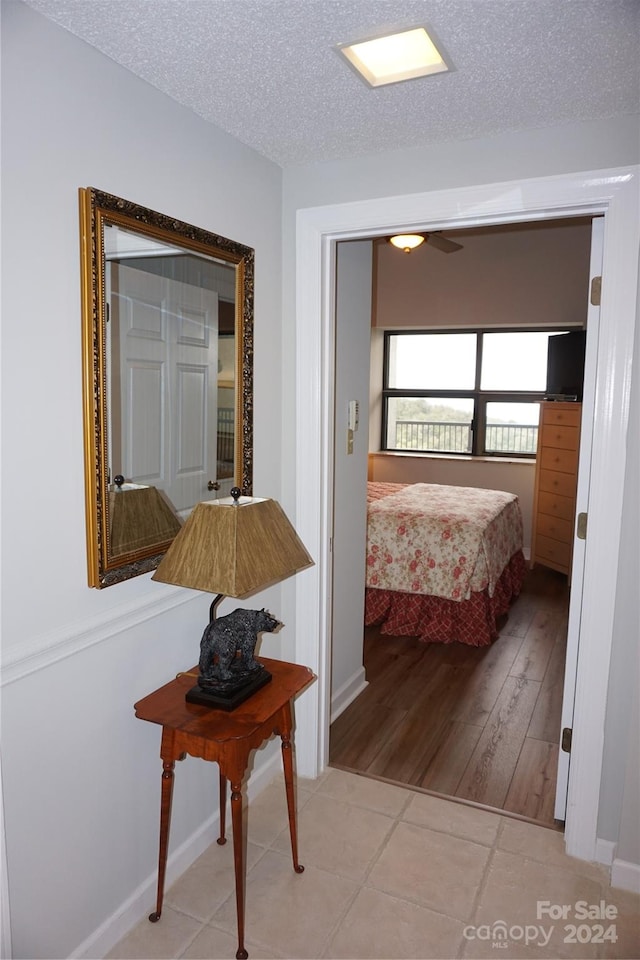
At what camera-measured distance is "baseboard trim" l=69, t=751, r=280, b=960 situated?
1.78 m

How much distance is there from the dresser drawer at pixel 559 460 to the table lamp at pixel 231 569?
3.82 meters

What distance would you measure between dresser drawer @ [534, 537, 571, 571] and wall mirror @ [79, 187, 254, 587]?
3719 millimetres

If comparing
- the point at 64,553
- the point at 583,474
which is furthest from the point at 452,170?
the point at 64,553

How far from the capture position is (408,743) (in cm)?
292

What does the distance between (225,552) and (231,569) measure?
5 centimetres

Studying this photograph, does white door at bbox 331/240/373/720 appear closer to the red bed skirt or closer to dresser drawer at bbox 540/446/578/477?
the red bed skirt

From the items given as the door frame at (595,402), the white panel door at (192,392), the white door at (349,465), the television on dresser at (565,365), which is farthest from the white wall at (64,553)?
the television on dresser at (565,365)

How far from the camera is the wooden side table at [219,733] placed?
1.74m

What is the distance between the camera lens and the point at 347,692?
10.7 ft

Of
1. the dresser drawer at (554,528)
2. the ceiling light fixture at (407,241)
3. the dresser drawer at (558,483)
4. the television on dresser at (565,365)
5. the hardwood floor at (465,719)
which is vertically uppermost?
the ceiling light fixture at (407,241)

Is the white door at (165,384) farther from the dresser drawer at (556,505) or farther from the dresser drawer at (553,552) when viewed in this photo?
the dresser drawer at (553,552)

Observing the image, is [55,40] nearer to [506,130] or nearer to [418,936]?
[506,130]

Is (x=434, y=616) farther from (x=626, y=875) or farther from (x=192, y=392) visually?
(x=192, y=392)

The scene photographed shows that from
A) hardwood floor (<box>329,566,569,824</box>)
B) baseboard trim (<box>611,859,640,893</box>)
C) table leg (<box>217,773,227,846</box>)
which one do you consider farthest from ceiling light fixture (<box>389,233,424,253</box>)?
baseboard trim (<box>611,859,640,893</box>)
